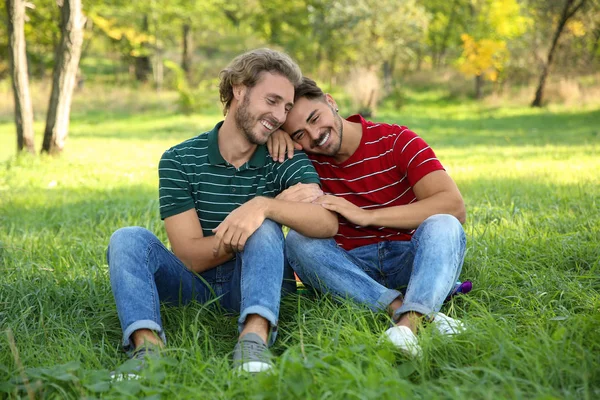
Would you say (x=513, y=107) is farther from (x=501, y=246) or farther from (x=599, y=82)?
(x=501, y=246)

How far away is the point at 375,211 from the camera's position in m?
3.60

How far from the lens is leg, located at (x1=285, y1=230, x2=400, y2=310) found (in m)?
3.34

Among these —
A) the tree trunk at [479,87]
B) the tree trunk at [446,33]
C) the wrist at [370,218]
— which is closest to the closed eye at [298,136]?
the wrist at [370,218]

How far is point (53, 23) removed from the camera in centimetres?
2469

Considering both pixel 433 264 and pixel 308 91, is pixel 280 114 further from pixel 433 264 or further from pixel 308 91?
pixel 433 264

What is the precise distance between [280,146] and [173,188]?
0.64m

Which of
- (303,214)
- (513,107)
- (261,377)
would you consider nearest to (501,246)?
(303,214)

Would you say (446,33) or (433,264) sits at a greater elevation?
(446,33)

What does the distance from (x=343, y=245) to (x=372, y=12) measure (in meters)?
27.0

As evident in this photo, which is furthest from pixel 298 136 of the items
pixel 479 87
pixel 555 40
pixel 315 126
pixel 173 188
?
pixel 479 87

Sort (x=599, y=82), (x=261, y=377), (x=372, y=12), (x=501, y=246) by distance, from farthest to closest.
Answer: (x=372, y=12) → (x=599, y=82) → (x=501, y=246) → (x=261, y=377)

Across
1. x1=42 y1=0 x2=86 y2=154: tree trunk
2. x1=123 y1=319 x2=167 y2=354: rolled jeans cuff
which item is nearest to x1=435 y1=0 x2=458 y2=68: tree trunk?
x1=42 y1=0 x2=86 y2=154: tree trunk

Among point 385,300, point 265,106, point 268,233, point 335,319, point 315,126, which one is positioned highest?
point 265,106

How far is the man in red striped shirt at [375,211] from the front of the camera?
3.29m
